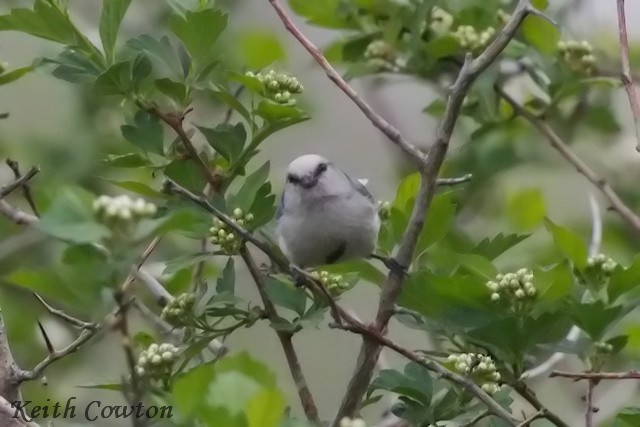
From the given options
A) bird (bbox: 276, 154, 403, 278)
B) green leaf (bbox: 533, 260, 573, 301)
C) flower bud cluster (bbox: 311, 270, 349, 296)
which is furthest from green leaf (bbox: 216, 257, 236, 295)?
green leaf (bbox: 533, 260, 573, 301)

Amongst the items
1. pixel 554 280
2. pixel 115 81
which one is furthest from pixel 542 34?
pixel 115 81

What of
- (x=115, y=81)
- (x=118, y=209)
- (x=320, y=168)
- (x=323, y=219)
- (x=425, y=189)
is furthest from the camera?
(x=320, y=168)

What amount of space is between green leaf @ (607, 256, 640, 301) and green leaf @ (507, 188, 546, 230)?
0.54 m

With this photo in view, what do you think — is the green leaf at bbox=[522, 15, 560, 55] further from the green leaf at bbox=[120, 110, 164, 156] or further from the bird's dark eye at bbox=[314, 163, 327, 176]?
the green leaf at bbox=[120, 110, 164, 156]

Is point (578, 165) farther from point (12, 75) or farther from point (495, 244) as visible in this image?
point (12, 75)

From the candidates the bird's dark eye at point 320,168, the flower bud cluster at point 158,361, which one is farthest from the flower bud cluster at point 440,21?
the flower bud cluster at point 158,361

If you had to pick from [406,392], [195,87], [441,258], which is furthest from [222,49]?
[406,392]

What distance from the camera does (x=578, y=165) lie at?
1.46m

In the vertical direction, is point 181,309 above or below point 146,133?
below

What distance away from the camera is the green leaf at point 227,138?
1057mm

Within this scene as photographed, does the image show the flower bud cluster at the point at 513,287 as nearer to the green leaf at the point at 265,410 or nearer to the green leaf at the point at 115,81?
the green leaf at the point at 265,410

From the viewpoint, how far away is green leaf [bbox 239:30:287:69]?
139cm

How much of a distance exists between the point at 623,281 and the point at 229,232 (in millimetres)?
423

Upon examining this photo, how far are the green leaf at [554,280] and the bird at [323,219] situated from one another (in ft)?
1.04
